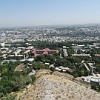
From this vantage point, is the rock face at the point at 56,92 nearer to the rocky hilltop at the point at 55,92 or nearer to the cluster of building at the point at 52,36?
the rocky hilltop at the point at 55,92

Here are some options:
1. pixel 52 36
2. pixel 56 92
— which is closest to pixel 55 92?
pixel 56 92

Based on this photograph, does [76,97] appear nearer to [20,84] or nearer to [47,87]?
[47,87]

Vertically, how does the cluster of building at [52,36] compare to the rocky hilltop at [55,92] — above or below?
below

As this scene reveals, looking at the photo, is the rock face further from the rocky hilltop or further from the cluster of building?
the cluster of building

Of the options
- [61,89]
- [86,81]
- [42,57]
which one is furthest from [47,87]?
[42,57]

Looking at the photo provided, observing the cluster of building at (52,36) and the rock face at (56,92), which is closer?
the rock face at (56,92)

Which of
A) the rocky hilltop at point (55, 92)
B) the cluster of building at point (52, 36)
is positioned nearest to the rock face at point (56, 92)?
the rocky hilltop at point (55, 92)

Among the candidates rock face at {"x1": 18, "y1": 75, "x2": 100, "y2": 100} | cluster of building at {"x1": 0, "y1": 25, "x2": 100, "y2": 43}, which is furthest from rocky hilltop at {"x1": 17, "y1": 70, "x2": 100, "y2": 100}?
cluster of building at {"x1": 0, "y1": 25, "x2": 100, "y2": 43}
